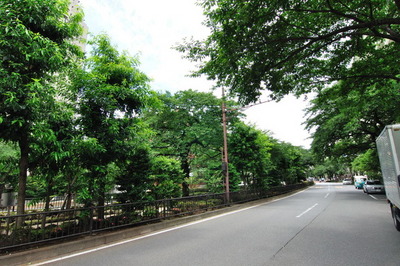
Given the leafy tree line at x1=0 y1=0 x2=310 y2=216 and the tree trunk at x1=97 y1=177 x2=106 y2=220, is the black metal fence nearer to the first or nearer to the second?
the tree trunk at x1=97 y1=177 x2=106 y2=220

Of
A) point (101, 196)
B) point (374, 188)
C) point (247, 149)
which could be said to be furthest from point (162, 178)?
point (374, 188)

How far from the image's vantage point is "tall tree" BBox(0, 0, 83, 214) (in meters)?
4.66

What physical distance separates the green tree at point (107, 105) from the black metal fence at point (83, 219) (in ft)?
2.70

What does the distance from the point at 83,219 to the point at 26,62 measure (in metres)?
4.59

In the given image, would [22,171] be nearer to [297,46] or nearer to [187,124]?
[297,46]

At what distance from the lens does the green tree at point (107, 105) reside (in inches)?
263

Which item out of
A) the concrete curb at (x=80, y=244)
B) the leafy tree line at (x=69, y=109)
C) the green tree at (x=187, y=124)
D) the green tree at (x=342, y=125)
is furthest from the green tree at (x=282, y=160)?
the concrete curb at (x=80, y=244)

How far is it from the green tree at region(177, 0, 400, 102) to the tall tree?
4.01 meters

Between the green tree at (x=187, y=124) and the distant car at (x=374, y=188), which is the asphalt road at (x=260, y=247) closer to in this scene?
the green tree at (x=187, y=124)

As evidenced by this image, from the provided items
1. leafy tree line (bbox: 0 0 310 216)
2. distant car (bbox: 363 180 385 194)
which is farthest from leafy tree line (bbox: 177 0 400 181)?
distant car (bbox: 363 180 385 194)

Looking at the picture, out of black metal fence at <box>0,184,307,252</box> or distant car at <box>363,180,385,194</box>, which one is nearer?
black metal fence at <box>0,184,307,252</box>

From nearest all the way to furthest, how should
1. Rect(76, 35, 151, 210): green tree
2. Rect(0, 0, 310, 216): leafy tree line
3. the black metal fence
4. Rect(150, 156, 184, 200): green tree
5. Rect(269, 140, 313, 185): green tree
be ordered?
Rect(0, 0, 310, 216): leafy tree line
the black metal fence
Rect(76, 35, 151, 210): green tree
Rect(150, 156, 184, 200): green tree
Rect(269, 140, 313, 185): green tree

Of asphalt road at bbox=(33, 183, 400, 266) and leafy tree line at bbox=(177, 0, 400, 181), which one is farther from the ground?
leafy tree line at bbox=(177, 0, 400, 181)

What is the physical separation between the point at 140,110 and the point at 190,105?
34.8 feet
